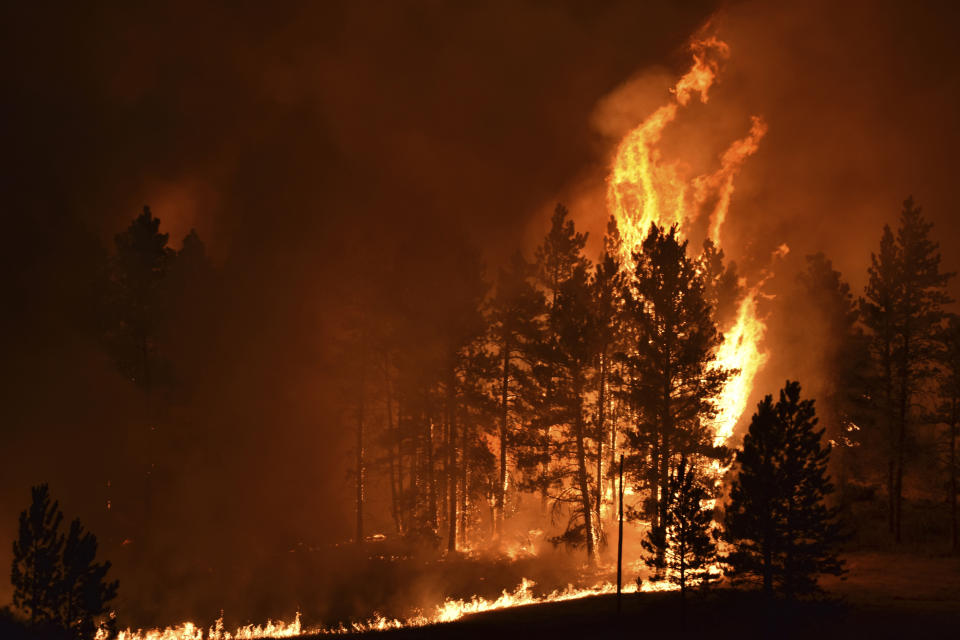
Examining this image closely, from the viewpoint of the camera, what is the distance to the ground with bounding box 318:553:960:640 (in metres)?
20.5

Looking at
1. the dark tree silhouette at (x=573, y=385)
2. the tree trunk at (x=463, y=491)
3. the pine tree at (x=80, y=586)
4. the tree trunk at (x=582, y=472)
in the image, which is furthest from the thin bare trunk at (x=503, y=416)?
the pine tree at (x=80, y=586)

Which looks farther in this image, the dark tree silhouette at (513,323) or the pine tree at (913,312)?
the dark tree silhouette at (513,323)

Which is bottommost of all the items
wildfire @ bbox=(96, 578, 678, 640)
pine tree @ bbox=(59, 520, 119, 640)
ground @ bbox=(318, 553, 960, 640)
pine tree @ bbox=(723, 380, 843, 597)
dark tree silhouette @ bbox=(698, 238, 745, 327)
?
wildfire @ bbox=(96, 578, 678, 640)

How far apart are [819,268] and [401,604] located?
31.9 m

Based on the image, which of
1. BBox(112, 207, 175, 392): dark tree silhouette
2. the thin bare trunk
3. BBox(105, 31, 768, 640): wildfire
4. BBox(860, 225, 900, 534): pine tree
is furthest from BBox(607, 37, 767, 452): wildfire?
BBox(112, 207, 175, 392): dark tree silhouette

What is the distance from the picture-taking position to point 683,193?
48438 mm

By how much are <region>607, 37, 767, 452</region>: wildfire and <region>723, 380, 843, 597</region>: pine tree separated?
2235cm

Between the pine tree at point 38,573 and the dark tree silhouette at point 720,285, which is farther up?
the dark tree silhouette at point 720,285

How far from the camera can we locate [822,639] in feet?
65.1

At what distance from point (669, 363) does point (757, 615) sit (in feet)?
38.3

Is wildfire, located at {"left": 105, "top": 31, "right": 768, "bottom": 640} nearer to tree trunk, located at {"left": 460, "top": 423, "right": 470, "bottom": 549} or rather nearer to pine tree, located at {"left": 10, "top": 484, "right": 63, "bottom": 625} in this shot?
tree trunk, located at {"left": 460, "top": 423, "right": 470, "bottom": 549}

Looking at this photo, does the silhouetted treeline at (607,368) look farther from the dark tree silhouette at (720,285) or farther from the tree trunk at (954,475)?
the tree trunk at (954,475)

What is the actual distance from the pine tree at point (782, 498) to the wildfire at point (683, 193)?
73.3 feet

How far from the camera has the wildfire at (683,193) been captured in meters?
43.2
